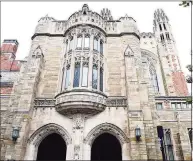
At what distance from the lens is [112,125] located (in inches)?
497

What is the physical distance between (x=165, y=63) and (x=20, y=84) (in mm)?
18418

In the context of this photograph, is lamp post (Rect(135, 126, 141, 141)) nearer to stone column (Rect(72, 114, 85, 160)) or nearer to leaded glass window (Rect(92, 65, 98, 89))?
stone column (Rect(72, 114, 85, 160))

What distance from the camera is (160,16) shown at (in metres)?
34.1

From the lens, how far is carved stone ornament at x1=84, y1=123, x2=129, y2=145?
1227 centimetres

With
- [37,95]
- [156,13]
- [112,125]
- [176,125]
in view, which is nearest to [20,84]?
[37,95]

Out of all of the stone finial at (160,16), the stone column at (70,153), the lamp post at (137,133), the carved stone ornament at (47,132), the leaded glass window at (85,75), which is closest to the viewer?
the lamp post at (137,133)

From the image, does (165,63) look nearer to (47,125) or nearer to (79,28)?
(79,28)

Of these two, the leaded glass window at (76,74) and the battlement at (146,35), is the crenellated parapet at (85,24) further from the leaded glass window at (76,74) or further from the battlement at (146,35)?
the battlement at (146,35)

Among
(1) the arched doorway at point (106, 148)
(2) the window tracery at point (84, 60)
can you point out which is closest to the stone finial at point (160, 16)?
(2) the window tracery at point (84, 60)

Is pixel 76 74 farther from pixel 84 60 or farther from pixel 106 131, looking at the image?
pixel 106 131

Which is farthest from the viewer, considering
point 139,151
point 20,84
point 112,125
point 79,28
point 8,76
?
point 8,76

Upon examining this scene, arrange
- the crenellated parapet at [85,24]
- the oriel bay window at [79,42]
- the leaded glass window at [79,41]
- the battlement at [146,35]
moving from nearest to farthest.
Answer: the oriel bay window at [79,42] → the leaded glass window at [79,41] → the crenellated parapet at [85,24] → the battlement at [146,35]

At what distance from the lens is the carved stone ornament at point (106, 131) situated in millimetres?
12273

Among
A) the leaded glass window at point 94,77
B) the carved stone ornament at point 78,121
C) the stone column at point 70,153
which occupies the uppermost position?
the leaded glass window at point 94,77
